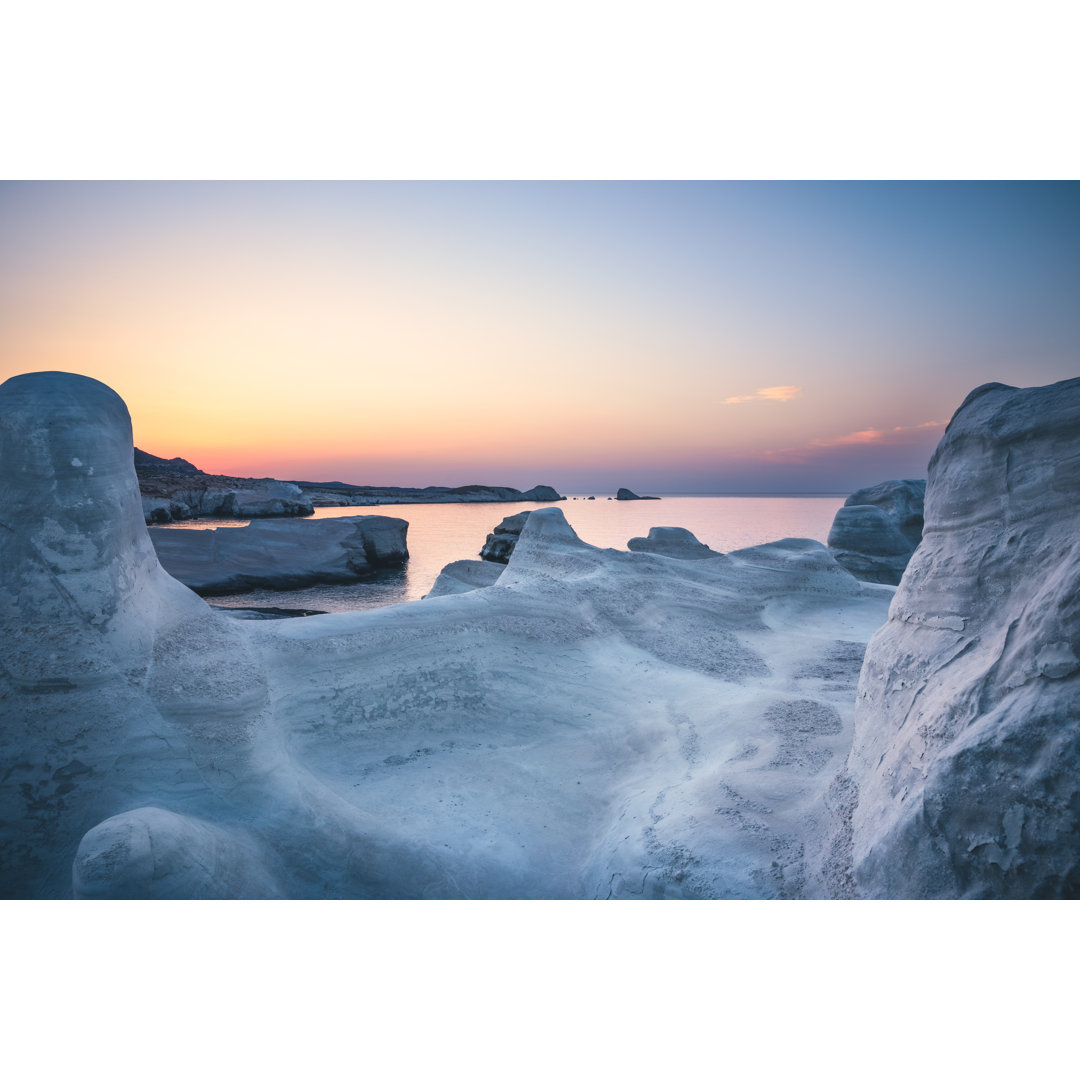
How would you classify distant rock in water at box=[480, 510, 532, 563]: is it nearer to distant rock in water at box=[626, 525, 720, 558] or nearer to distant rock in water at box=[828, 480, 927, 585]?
distant rock in water at box=[626, 525, 720, 558]

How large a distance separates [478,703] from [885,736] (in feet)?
9.99

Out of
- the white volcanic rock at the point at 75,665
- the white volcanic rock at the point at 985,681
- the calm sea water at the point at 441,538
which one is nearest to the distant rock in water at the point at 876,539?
the calm sea water at the point at 441,538

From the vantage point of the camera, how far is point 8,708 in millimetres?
3271

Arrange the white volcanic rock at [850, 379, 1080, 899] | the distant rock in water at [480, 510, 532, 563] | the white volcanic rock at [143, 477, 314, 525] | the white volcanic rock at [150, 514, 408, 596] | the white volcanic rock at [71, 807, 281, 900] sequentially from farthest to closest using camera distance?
the white volcanic rock at [143, 477, 314, 525] → the distant rock in water at [480, 510, 532, 563] → the white volcanic rock at [150, 514, 408, 596] → the white volcanic rock at [71, 807, 281, 900] → the white volcanic rock at [850, 379, 1080, 899]

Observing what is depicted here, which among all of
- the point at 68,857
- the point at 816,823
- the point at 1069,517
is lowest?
the point at 68,857

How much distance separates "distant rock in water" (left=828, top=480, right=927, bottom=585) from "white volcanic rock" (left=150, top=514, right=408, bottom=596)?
10.8 m

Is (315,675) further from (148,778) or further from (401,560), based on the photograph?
(401,560)

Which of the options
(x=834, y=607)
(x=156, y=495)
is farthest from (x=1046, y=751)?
(x=156, y=495)

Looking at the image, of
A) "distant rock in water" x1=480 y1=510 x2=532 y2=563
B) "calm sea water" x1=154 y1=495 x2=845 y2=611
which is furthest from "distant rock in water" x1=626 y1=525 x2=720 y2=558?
"distant rock in water" x1=480 y1=510 x2=532 y2=563

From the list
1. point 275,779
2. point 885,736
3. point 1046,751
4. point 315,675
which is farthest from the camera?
point 315,675

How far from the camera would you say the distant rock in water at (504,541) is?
55.5ft

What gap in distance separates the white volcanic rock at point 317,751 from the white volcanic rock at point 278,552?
27.6 ft

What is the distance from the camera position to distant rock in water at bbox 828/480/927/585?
12891mm

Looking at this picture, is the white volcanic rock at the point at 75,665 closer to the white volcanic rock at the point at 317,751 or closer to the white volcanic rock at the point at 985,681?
the white volcanic rock at the point at 317,751
